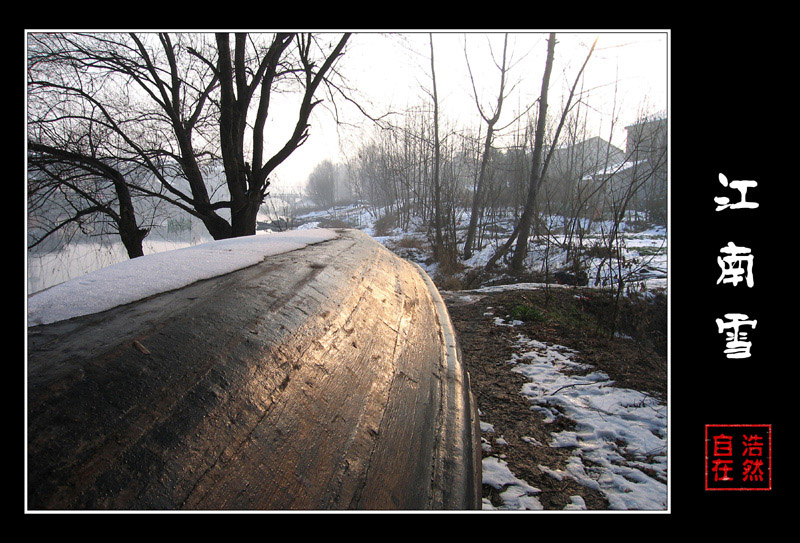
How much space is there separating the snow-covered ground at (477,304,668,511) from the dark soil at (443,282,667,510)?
0.05 meters

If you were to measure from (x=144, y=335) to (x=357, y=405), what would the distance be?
643mm

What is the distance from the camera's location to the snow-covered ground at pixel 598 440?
1.82 metres

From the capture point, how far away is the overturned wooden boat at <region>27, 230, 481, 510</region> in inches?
27.2

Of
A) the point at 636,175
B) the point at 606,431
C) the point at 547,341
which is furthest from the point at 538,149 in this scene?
the point at 606,431

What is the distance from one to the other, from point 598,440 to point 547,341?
1.80 metres

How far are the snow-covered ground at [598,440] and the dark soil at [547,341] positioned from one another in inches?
2.0

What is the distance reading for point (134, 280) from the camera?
140 cm

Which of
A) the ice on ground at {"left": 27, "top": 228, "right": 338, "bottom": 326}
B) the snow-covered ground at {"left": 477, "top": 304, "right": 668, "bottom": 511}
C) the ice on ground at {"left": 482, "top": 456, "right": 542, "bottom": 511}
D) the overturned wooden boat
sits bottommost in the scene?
the ice on ground at {"left": 482, "top": 456, "right": 542, "bottom": 511}

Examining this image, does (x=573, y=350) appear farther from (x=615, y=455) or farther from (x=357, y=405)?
(x=357, y=405)

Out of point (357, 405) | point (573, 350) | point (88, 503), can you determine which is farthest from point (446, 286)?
point (88, 503)

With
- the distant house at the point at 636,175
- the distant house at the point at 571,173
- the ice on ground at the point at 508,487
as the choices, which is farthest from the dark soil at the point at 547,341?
the distant house at the point at 571,173

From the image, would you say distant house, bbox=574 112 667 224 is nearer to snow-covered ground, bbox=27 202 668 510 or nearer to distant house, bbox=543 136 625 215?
distant house, bbox=543 136 625 215
